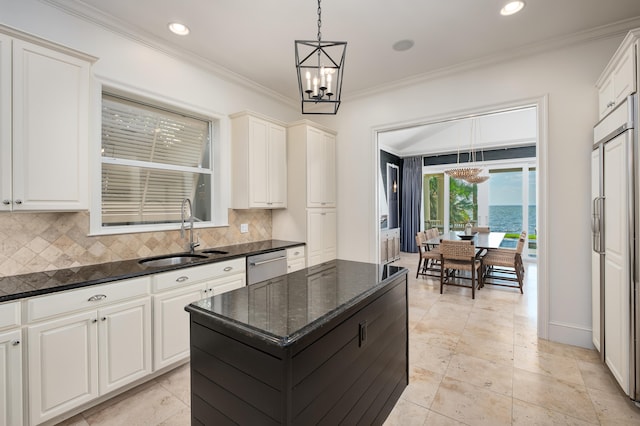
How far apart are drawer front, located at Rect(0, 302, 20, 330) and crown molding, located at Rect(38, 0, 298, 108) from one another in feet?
7.26

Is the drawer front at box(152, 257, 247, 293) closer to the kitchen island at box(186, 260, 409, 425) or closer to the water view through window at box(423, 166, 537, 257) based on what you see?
the kitchen island at box(186, 260, 409, 425)

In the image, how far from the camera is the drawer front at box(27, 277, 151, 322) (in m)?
1.72

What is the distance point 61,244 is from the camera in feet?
7.38

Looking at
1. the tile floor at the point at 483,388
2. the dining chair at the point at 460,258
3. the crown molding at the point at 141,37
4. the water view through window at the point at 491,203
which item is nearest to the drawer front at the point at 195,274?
the tile floor at the point at 483,388

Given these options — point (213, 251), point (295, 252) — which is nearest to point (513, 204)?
point (295, 252)

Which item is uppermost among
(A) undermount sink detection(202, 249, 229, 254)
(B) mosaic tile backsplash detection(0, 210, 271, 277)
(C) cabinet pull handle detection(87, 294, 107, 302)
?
(B) mosaic tile backsplash detection(0, 210, 271, 277)

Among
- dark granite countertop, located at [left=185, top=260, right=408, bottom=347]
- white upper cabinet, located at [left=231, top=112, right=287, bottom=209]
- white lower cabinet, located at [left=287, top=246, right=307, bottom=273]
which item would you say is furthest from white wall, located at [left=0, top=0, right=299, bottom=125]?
dark granite countertop, located at [left=185, top=260, right=408, bottom=347]

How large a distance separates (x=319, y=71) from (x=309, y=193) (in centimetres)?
218

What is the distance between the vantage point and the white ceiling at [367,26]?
240 cm

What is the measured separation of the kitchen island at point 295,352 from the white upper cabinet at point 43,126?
1471mm

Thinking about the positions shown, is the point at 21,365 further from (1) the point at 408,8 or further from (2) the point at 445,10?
(2) the point at 445,10

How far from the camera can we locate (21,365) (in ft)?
5.49

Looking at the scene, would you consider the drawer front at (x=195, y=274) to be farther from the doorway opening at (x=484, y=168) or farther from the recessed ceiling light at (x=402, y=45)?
the doorway opening at (x=484, y=168)

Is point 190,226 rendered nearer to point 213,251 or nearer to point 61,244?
point 213,251
